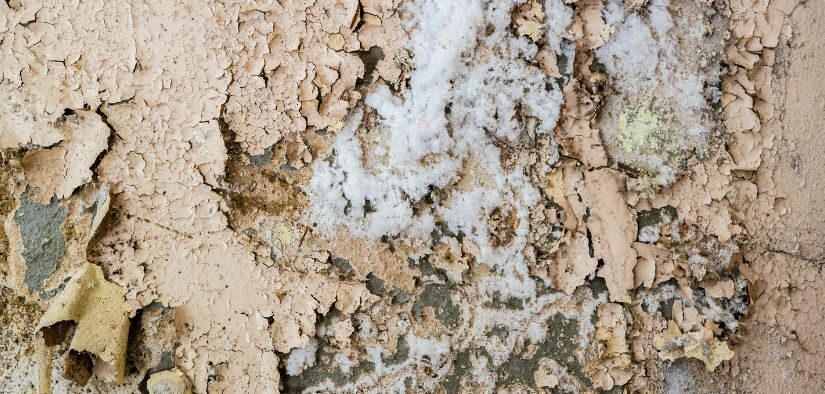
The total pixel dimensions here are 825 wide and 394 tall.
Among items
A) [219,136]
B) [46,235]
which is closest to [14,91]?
[46,235]

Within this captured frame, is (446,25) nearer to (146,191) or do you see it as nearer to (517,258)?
(517,258)

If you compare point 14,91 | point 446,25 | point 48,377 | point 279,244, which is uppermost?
point 446,25

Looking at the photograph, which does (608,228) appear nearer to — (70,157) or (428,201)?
(428,201)

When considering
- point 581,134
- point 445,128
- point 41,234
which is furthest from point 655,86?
point 41,234

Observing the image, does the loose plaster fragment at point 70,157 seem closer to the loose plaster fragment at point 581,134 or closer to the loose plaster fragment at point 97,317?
the loose plaster fragment at point 97,317

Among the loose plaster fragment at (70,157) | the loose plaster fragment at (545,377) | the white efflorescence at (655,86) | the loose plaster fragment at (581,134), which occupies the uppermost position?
the white efflorescence at (655,86)

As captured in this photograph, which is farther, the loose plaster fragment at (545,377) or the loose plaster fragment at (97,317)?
the loose plaster fragment at (545,377)

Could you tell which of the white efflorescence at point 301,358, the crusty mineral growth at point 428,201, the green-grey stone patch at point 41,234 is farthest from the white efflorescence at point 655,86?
the green-grey stone patch at point 41,234
